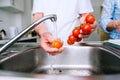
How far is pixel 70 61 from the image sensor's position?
90 cm

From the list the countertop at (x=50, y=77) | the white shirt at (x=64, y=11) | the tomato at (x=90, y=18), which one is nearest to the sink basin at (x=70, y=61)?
the tomato at (x=90, y=18)

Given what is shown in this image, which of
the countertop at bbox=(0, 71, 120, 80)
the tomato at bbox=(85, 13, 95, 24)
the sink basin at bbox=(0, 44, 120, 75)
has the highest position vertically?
the tomato at bbox=(85, 13, 95, 24)

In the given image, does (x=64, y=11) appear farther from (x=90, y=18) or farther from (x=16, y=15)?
(x=16, y=15)

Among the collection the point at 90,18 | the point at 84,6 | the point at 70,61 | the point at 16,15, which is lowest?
the point at 70,61

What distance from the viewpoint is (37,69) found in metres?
0.85

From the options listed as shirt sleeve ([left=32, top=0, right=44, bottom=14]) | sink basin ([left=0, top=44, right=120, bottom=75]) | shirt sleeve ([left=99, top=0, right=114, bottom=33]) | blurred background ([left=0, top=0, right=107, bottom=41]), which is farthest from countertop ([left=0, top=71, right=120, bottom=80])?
blurred background ([left=0, top=0, right=107, bottom=41])

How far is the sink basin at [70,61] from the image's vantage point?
2.63 ft

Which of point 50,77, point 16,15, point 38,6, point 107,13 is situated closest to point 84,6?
point 38,6

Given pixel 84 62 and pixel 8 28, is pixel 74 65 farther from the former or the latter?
pixel 8 28

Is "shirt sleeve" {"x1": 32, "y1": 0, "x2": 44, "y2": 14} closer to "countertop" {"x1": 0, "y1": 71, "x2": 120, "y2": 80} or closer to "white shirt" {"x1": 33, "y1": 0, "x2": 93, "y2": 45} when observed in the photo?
"white shirt" {"x1": 33, "y1": 0, "x2": 93, "y2": 45}

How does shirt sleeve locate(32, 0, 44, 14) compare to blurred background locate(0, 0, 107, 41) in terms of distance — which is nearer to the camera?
shirt sleeve locate(32, 0, 44, 14)

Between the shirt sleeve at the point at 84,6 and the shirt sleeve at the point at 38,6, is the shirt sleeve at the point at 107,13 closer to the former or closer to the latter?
the shirt sleeve at the point at 84,6

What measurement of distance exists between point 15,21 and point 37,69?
284cm

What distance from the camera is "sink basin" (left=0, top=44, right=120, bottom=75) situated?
80 centimetres
